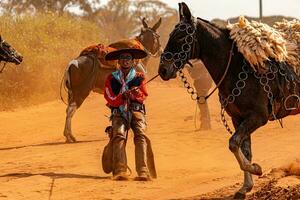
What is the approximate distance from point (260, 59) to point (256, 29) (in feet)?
1.71

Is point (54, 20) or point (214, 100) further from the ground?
point (54, 20)

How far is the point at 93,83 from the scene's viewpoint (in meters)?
15.7

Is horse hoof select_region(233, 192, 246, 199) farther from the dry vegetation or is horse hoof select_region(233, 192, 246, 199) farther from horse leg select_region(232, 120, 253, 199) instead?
the dry vegetation

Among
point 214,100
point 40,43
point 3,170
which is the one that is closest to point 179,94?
point 214,100

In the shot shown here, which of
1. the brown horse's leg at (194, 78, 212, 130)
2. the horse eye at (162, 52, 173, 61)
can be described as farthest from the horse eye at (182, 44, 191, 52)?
the brown horse's leg at (194, 78, 212, 130)

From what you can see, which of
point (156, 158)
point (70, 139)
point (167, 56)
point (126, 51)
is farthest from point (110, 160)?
point (70, 139)

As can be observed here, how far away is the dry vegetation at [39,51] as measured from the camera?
24.3 meters

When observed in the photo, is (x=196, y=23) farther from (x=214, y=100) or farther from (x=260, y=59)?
(x=214, y=100)

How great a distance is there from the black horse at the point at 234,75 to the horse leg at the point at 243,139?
2 cm

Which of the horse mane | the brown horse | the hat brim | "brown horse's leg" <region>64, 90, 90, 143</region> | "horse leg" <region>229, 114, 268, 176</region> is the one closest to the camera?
"horse leg" <region>229, 114, 268, 176</region>

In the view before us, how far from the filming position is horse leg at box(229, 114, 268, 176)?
7688 millimetres

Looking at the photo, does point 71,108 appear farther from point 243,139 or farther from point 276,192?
point 276,192

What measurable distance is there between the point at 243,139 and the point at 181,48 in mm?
1428

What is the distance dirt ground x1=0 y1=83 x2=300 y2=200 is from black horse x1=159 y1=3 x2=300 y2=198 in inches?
→ 38.3
